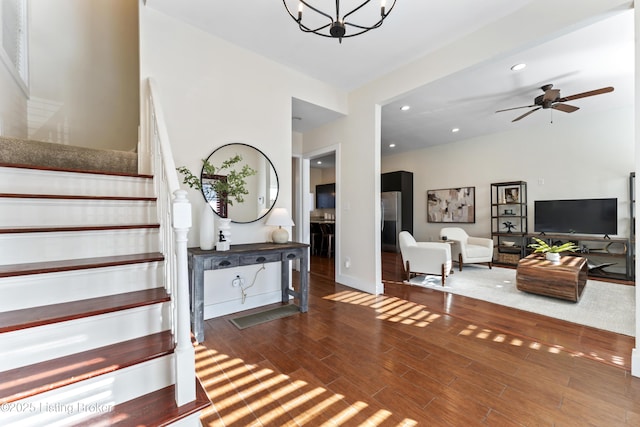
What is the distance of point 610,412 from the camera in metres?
1.42

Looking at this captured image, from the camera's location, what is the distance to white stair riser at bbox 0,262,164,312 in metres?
1.22

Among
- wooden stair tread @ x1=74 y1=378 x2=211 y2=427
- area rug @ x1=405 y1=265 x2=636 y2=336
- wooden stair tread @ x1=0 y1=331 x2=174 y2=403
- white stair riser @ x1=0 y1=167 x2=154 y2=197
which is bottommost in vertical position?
area rug @ x1=405 y1=265 x2=636 y2=336

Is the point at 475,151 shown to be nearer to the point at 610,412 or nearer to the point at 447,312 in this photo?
the point at 447,312

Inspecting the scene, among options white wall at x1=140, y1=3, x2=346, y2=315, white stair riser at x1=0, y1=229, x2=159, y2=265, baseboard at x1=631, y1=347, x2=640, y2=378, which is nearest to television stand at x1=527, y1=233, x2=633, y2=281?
baseboard at x1=631, y1=347, x2=640, y2=378

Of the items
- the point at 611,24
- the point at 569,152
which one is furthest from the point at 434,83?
the point at 569,152

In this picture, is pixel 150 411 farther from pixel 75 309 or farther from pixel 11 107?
pixel 11 107

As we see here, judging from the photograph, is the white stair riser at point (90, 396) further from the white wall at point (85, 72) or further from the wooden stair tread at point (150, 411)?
the white wall at point (85, 72)

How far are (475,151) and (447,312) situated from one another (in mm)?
4725

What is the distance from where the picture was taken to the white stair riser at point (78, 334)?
3.57ft

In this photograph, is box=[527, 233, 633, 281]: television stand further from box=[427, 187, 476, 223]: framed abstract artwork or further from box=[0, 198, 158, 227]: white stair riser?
box=[0, 198, 158, 227]: white stair riser

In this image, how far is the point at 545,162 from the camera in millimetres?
5164

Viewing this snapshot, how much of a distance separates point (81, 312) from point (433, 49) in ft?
12.1

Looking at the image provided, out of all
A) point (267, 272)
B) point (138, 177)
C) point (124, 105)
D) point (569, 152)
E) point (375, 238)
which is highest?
point (124, 105)

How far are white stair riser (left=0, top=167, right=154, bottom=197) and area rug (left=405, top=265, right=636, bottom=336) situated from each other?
371cm
